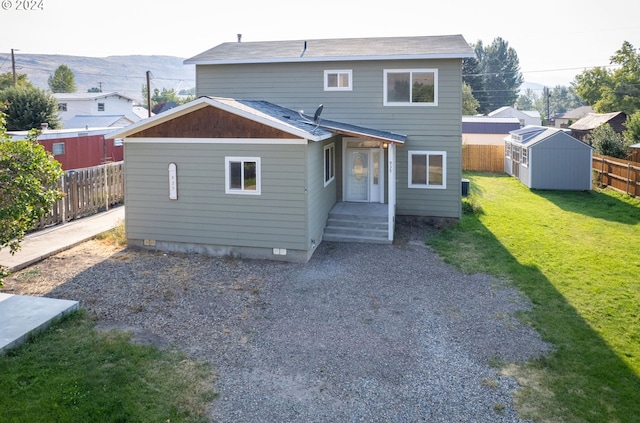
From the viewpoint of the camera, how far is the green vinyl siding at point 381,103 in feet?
51.2

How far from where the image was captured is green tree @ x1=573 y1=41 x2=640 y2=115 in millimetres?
50562

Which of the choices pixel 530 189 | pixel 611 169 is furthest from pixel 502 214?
pixel 611 169

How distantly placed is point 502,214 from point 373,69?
7011 millimetres

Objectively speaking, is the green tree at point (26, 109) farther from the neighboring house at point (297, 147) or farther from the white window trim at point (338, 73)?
the white window trim at point (338, 73)

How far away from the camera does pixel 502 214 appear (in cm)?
1772

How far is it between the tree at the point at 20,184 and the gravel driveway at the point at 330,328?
2118 millimetres

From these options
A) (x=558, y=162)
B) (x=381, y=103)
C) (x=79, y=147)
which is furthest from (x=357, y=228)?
(x=79, y=147)

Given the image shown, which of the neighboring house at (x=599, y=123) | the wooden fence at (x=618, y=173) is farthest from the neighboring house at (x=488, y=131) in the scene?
the wooden fence at (x=618, y=173)

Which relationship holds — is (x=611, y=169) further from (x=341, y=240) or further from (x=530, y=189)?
(x=341, y=240)

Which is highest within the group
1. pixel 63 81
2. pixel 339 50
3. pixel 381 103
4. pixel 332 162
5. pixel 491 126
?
pixel 63 81

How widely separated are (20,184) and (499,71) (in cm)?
9705

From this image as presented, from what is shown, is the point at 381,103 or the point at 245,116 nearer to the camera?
the point at 245,116

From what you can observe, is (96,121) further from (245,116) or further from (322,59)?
(245,116)

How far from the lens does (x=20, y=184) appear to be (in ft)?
23.2
